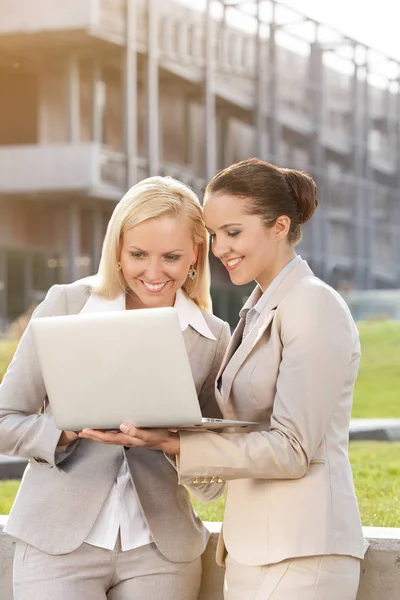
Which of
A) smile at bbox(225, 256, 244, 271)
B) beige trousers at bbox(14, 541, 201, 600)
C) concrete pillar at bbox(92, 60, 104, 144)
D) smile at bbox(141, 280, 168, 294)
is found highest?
concrete pillar at bbox(92, 60, 104, 144)

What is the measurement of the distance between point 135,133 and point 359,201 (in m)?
9.99

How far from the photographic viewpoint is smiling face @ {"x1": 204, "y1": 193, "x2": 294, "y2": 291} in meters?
2.96

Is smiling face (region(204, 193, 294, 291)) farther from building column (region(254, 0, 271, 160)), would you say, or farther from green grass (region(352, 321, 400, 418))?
building column (region(254, 0, 271, 160))

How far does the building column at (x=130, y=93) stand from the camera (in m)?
22.7

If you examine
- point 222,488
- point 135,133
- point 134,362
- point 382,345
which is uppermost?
point 135,133

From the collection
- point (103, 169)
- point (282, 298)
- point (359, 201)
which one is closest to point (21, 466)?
point (282, 298)

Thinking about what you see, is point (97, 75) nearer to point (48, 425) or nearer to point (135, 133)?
point (135, 133)

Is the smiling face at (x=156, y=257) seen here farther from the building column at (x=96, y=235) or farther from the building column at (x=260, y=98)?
the building column at (x=260, y=98)

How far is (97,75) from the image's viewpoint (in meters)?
23.1

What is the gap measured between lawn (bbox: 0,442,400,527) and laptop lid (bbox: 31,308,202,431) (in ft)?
7.66

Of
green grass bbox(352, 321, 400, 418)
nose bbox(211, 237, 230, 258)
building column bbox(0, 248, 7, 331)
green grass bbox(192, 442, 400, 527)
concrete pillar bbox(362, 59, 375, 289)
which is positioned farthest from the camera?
concrete pillar bbox(362, 59, 375, 289)

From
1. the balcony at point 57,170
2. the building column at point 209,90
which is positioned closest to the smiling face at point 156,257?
the balcony at point 57,170

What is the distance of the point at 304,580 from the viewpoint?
9.14 ft

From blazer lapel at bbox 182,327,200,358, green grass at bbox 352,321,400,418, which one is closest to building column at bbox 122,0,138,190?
green grass at bbox 352,321,400,418
